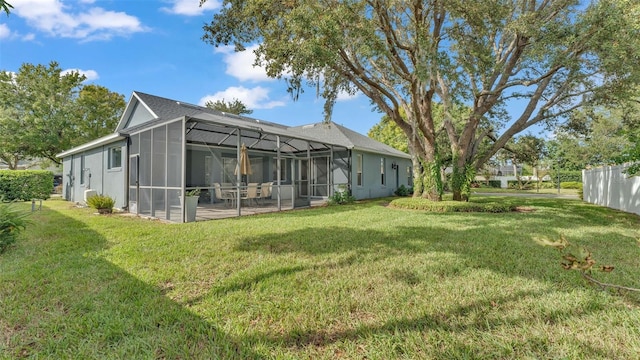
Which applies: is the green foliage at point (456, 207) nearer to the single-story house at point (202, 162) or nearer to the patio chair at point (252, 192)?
the single-story house at point (202, 162)

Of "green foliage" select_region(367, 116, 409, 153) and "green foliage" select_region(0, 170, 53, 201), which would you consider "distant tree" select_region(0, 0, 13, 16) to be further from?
"green foliage" select_region(367, 116, 409, 153)

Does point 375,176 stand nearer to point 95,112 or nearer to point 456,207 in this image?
point 456,207

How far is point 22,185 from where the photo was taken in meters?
13.4

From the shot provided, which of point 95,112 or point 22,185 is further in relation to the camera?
point 95,112

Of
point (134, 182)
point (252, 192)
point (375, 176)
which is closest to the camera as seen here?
point (134, 182)

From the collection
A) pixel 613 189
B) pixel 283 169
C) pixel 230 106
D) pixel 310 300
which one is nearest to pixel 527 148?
pixel 613 189

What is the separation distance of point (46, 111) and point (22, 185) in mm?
10521

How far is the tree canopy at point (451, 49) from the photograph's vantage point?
7211mm

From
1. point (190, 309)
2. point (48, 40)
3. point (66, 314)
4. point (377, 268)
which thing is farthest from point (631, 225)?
point (48, 40)

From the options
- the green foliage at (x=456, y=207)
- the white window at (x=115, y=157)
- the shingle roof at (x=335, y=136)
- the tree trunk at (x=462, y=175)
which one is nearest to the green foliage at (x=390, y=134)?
the shingle roof at (x=335, y=136)

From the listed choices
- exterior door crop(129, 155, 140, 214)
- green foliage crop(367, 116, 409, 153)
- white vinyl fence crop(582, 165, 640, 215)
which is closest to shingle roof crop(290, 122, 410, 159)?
exterior door crop(129, 155, 140, 214)

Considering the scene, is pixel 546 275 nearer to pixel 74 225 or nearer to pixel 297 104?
pixel 297 104

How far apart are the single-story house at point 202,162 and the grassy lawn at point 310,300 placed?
343cm

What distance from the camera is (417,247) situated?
4.99 m
